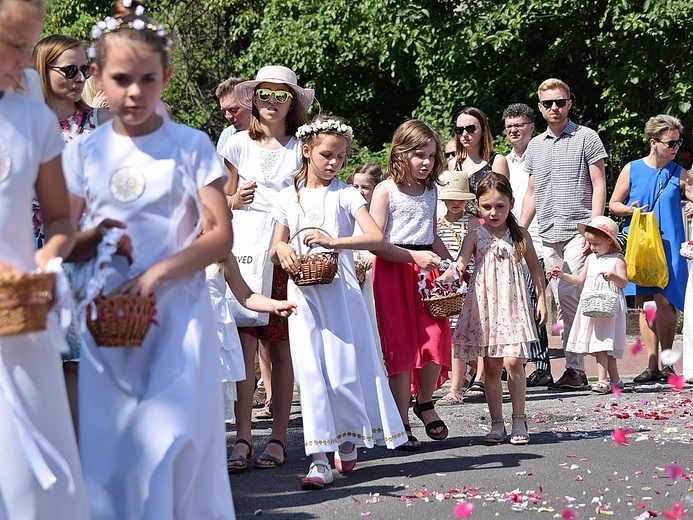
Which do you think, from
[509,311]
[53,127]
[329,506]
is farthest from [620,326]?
[53,127]

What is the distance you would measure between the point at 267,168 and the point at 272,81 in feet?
1.70

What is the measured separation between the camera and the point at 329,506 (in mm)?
5805

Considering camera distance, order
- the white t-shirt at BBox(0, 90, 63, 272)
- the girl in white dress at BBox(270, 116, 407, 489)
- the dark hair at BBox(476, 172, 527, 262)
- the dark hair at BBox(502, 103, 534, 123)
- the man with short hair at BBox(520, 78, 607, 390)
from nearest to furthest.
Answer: the white t-shirt at BBox(0, 90, 63, 272), the girl in white dress at BBox(270, 116, 407, 489), the dark hair at BBox(476, 172, 527, 262), the man with short hair at BBox(520, 78, 607, 390), the dark hair at BBox(502, 103, 534, 123)

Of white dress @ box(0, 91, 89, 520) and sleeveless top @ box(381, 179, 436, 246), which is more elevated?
sleeveless top @ box(381, 179, 436, 246)

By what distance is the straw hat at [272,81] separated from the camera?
7.11 metres

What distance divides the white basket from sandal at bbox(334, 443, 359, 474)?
12.4 feet

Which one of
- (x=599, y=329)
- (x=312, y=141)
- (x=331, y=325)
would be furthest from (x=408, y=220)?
(x=599, y=329)

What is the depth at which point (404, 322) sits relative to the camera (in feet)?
24.7

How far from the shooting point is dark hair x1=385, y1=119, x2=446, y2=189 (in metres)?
7.48

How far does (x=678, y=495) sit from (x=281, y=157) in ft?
9.62

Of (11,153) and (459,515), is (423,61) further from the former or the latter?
(11,153)

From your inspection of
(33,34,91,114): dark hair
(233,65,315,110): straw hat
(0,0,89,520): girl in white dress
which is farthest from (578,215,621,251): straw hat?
(0,0,89,520): girl in white dress

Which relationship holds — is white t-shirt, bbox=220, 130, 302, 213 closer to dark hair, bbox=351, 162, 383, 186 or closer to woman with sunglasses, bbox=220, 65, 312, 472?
woman with sunglasses, bbox=220, 65, 312, 472

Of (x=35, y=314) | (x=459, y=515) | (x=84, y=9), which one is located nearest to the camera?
(x=35, y=314)
